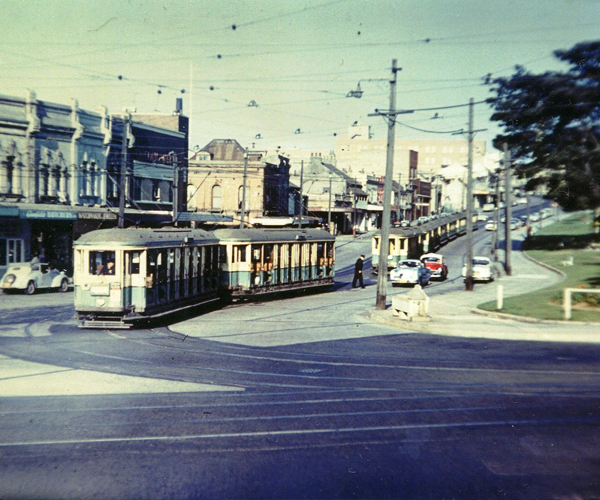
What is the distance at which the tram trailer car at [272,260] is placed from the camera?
84.5 feet

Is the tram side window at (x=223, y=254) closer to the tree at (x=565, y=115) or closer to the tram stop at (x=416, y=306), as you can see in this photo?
the tram stop at (x=416, y=306)

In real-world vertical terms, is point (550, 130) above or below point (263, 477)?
above

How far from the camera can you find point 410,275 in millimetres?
34344

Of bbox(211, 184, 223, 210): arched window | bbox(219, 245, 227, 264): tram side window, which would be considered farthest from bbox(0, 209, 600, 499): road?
bbox(211, 184, 223, 210): arched window

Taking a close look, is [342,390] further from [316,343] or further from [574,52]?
[574,52]

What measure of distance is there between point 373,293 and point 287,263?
5.01 m

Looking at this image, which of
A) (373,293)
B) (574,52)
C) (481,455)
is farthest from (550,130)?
(481,455)

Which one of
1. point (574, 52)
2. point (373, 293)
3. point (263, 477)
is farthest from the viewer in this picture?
point (373, 293)

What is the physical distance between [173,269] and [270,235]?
7.47 m

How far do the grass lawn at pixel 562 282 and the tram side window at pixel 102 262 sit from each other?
41.9ft

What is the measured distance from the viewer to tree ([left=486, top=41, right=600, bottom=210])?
2352 centimetres

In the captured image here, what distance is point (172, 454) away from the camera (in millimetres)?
8117

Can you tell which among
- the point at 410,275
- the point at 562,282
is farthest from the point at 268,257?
the point at 562,282

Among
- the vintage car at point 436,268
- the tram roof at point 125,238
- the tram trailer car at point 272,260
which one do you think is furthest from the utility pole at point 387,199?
the vintage car at point 436,268
